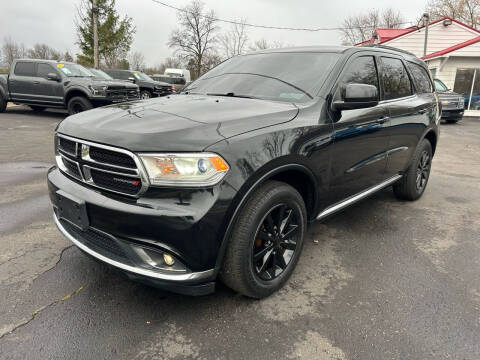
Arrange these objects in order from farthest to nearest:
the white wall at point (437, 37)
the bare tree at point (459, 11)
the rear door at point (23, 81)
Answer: the bare tree at point (459, 11) < the white wall at point (437, 37) < the rear door at point (23, 81)

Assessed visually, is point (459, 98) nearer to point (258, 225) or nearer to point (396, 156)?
point (396, 156)

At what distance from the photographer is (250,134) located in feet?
6.77

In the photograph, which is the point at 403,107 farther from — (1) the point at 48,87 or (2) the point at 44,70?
(2) the point at 44,70

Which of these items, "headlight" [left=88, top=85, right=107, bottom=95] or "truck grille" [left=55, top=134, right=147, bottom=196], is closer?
"truck grille" [left=55, top=134, right=147, bottom=196]

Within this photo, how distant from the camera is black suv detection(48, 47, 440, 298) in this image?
185cm

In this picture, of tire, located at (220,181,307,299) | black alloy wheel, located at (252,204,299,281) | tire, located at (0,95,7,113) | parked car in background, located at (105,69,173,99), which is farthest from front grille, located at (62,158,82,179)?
parked car in background, located at (105,69,173,99)

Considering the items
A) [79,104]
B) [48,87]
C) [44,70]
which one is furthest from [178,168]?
[44,70]

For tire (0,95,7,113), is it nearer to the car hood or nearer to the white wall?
the car hood

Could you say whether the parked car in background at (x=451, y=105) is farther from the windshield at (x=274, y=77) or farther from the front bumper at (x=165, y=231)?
the front bumper at (x=165, y=231)

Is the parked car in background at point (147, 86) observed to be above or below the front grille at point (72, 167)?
above

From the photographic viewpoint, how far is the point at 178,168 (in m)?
1.85

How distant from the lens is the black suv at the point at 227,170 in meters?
1.85

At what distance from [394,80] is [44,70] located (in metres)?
11.3

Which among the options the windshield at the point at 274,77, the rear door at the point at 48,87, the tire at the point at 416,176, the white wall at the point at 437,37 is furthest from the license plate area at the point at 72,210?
the white wall at the point at 437,37
